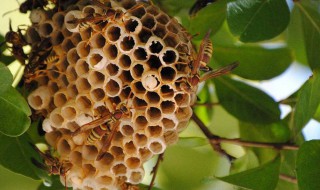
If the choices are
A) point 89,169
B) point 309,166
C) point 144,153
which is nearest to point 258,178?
point 309,166

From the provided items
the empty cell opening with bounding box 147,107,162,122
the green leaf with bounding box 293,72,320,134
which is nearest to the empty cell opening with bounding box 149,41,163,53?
the empty cell opening with bounding box 147,107,162,122

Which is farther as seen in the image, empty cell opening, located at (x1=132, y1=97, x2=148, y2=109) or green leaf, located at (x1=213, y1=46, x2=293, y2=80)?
green leaf, located at (x1=213, y1=46, x2=293, y2=80)

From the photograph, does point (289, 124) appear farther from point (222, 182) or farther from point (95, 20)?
point (95, 20)

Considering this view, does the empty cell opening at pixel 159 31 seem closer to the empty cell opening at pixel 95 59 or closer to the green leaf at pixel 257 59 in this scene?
the empty cell opening at pixel 95 59

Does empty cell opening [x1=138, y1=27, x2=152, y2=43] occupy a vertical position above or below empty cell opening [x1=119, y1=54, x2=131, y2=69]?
above

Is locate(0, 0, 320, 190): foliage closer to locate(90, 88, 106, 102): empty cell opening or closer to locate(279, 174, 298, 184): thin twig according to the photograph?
locate(279, 174, 298, 184): thin twig
